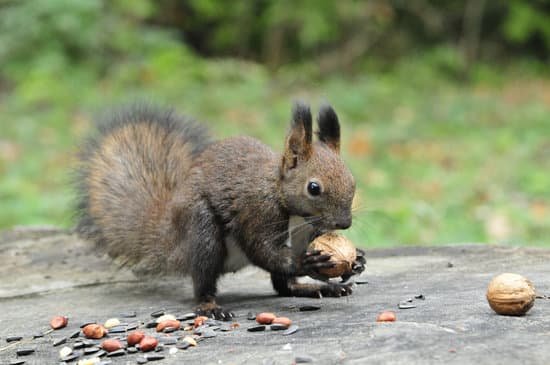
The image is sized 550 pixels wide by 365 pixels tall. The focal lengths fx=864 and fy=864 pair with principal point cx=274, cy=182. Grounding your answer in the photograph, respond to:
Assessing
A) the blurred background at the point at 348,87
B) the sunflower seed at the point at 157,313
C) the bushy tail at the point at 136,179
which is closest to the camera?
the sunflower seed at the point at 157,313

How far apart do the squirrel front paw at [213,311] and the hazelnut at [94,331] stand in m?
0.43

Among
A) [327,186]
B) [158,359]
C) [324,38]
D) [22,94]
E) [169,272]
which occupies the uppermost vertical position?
[324,38]

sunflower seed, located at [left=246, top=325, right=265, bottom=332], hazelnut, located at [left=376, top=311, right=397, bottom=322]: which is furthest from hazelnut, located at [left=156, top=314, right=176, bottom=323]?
hazelnut, located at [left=376, top=311, right=397, bottom=322]

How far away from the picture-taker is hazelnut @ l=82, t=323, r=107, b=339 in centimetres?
309

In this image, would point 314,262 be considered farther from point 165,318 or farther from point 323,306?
point 165,318

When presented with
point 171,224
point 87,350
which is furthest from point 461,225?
point 87,350

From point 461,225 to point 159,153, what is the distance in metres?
3.24

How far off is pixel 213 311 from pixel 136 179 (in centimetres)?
88

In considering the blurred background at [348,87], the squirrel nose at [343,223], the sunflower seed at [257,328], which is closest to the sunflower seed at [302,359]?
the sunflower seed at [257,328]

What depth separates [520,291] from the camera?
9.26ft

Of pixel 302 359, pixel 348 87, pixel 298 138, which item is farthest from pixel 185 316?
pixel 348 87

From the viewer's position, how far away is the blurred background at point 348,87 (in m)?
7.21

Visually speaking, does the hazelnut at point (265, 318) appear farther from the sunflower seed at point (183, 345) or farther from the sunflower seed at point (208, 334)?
the sunflower seed at point (183, 345)

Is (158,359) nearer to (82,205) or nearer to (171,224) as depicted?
(171,224)
